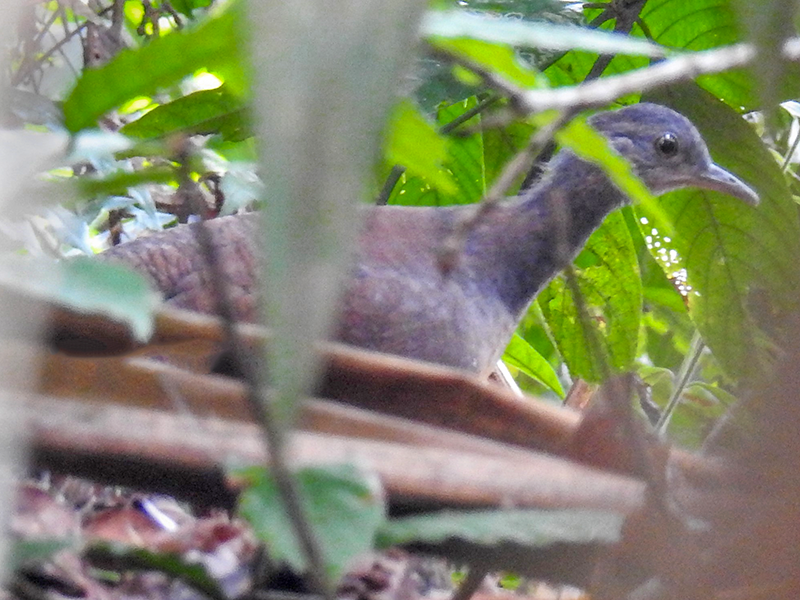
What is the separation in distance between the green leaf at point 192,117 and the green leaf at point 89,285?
0.76 meters

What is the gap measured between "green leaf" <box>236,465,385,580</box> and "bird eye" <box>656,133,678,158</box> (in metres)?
2.00

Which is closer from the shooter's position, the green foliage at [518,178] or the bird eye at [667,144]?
the green foliage at [518,178]

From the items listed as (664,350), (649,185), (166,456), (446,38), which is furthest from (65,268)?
(664,350)

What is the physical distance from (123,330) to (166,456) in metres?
0.14

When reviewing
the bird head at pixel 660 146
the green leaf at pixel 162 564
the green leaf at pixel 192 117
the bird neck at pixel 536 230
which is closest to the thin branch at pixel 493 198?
the green leaf at pixel 162 564

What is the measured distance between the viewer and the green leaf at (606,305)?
2107 millimetres

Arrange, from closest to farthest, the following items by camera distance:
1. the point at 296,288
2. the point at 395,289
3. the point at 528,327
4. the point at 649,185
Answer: the point at 296,288
the point at 395,289
the point at 649,185
the point at 528,327

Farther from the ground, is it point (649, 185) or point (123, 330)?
point (123, 330)

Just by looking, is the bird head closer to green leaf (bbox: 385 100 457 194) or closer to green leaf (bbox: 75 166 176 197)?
green leaf (bbox: 385 100 457 194)

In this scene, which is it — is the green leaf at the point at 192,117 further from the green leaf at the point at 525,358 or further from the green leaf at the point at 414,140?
the green leaf at the point at 525,358

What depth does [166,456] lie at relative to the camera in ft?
2.16

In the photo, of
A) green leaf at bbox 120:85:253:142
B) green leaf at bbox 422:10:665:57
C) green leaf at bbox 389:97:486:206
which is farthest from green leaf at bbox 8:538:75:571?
green leaf at bbox 389:97:486:206

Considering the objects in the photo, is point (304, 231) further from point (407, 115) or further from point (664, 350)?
point (664, 350)

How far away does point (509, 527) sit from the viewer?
65 centimetres
